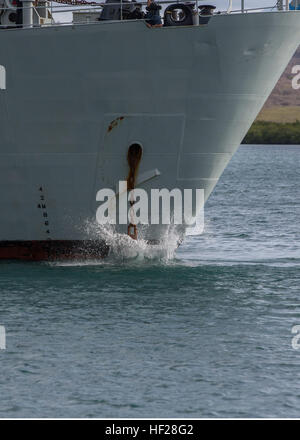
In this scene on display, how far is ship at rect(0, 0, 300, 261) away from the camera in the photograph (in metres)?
19.1

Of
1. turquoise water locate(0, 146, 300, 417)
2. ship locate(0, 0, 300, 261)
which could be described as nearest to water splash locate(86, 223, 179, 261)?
ship locate(0, 0, 300, 261)

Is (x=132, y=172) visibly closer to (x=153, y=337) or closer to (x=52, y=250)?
(x=52, y=250)

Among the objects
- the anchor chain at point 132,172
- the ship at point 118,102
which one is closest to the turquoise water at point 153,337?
the anchor chain at point 132,172

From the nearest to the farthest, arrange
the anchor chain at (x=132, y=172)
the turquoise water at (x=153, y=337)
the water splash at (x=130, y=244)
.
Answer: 1. the turquoise water at (x=153, y=337)
2. the anchor chain at (x=132, y=172)
3. the water splash at (x=130, y=244)

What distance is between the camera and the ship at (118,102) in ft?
62.8

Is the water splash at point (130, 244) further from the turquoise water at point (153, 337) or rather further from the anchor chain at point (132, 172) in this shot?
the turquoise water at point (153, 337)

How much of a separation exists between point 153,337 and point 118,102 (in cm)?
567

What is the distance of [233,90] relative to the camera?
19.7 m

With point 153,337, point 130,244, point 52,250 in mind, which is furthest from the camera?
point 52,250

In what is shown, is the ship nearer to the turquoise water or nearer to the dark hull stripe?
the dark hull stripe

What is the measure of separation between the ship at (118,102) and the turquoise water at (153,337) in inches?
57.8

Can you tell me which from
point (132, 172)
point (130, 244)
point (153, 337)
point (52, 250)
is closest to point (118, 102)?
point (132, 172)

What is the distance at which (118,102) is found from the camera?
19.5m

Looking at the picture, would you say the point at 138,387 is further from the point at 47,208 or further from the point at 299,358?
the point at 47,208
